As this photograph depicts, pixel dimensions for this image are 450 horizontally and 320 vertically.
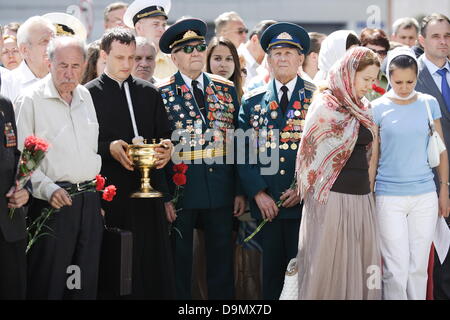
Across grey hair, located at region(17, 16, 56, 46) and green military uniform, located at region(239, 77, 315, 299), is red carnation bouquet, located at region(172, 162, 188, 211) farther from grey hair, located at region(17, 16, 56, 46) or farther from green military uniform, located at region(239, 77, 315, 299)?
grey hair, located at region(17, 16, 56, 46)

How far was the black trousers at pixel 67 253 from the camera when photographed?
5605 mm

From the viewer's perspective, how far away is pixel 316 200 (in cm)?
600

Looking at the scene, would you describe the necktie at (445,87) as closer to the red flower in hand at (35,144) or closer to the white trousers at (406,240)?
the white trousers at (406,240)

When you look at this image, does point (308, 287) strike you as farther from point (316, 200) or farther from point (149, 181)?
point (149, 181)

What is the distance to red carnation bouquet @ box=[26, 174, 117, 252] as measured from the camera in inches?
221

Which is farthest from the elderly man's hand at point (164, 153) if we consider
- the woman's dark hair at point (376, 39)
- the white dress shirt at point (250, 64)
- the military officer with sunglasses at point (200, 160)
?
the white dress shirt at point (250, 64)

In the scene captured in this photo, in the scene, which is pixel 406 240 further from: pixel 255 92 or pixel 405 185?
pixel 255 92

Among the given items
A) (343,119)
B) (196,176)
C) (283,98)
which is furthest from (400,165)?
(196,176)

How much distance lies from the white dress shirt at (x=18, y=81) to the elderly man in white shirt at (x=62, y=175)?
36.5 inches

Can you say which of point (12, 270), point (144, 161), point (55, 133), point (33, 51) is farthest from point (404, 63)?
point (12, 270)

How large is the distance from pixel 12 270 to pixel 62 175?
2.27ft

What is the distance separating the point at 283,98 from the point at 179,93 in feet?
2.57

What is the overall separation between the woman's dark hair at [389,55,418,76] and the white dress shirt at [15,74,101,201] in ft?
7.20

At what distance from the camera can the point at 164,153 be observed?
611 centimetres
